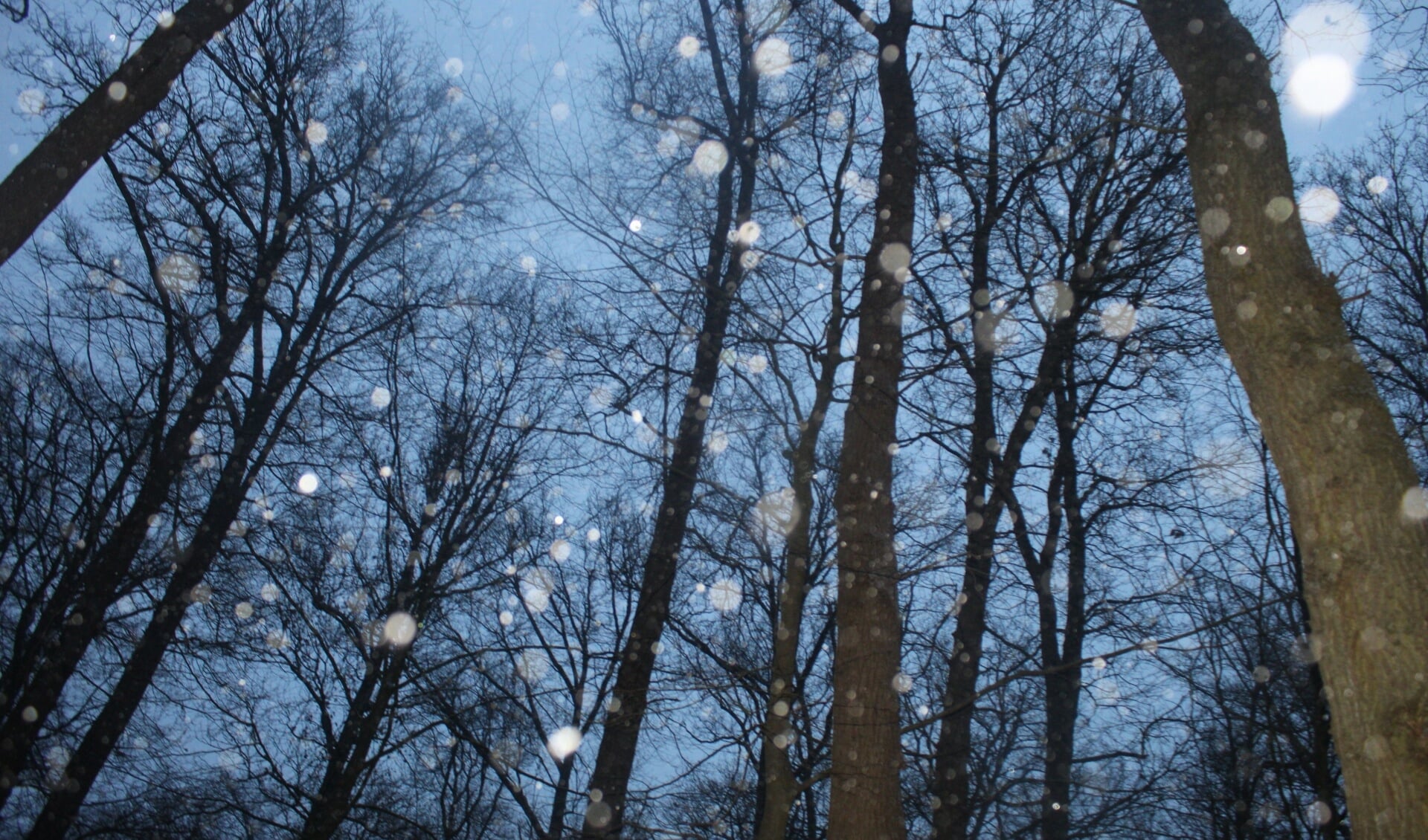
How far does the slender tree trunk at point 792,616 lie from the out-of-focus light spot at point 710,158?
289 centimetres

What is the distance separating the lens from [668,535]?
7660 mm

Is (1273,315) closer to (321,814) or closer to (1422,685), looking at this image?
(1422,685)

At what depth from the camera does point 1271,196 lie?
3408mm

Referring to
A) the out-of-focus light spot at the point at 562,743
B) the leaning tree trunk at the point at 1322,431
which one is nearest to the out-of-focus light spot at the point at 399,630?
the out-of-focus light spot at the point at 562,743

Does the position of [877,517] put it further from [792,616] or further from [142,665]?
[142,665]

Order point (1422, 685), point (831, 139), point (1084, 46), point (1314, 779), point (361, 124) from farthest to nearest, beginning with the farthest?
point (361, 124) < point (1084, 46) < point (831, 139) < point (1314, 779) < point (1422, 685)

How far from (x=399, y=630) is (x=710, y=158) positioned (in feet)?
19.1

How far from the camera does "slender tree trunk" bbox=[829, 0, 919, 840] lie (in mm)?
4391

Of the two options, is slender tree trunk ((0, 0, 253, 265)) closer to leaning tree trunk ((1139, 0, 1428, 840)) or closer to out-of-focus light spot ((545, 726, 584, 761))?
leaning tree trunk ((1139, 0, 1428, 840))

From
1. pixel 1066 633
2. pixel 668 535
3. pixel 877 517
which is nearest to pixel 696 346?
pixel 668 535

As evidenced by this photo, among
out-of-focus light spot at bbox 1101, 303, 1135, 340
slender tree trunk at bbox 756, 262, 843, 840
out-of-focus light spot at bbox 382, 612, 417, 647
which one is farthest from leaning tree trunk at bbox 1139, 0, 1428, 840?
out-of-focus light spot at bbox 382, 612, 417, 647

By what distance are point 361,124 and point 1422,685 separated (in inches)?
479

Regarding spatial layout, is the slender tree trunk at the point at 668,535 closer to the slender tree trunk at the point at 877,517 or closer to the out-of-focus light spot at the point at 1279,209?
the slender tree trunk at the point at 877,517

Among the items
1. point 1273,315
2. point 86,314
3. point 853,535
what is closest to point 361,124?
point 86,314
